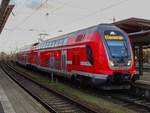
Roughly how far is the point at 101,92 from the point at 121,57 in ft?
7.63

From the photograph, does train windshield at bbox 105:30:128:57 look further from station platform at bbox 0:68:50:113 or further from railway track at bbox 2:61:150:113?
station platform at bbox 0:68:50:113

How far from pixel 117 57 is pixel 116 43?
2.82 ft

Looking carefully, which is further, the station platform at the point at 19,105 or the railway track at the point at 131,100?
the railway track at the point at 131,100

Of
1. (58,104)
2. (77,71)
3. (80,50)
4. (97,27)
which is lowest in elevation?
(58,104)

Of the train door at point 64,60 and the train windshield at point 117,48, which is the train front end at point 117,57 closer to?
the train windshield at point 117,48

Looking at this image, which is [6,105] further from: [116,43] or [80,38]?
[80,38]

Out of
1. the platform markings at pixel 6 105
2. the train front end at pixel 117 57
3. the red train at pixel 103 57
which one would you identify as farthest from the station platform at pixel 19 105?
the train front end at pixel 117 57

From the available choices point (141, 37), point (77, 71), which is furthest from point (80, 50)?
point (141, 37)

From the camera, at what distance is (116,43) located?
1588 cm

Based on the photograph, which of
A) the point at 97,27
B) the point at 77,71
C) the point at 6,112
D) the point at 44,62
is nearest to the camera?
the point at 6,112

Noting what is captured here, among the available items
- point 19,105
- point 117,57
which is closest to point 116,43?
point 117,57

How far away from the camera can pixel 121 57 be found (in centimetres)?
1554

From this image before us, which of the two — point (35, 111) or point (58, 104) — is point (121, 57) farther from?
point (35, 111)

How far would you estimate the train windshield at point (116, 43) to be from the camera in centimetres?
1550
